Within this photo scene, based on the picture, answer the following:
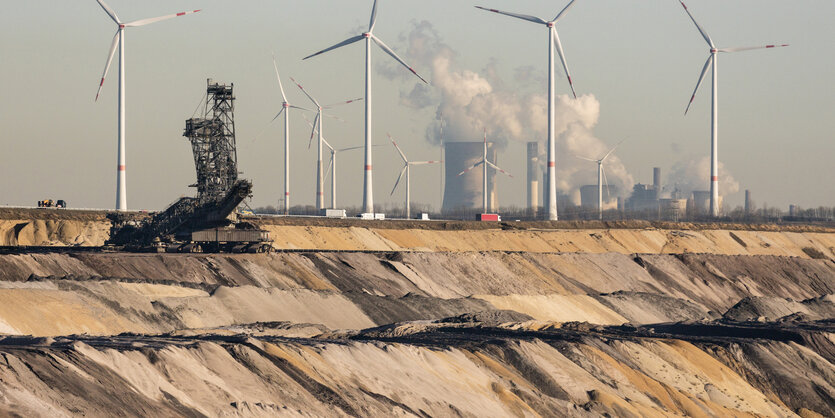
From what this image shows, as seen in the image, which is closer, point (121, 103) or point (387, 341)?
point (387, 341)

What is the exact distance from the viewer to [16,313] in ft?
164

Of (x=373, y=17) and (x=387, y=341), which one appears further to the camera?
(x=373, y=17)

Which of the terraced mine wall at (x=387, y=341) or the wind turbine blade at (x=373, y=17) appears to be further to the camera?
the wind turbine blade at (x=373, y=17)

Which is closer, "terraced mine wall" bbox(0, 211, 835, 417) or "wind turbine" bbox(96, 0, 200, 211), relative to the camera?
"terraced mine wall" bbox(0, 211, 835, 417)

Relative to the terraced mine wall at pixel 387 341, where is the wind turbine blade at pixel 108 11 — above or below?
above

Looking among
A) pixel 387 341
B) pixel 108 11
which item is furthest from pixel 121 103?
pixel 387 341

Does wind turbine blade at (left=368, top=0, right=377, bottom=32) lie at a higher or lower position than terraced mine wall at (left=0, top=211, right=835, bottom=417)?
higher

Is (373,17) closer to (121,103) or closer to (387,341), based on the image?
(121,103)

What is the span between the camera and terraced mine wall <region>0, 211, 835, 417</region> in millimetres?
35688

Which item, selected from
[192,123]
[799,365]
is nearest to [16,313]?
[192,123]

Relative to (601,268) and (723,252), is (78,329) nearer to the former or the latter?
(601,268)

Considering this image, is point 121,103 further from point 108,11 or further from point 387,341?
point 387,341

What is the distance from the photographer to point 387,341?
5050 cm

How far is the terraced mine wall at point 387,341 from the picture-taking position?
35.7 m
